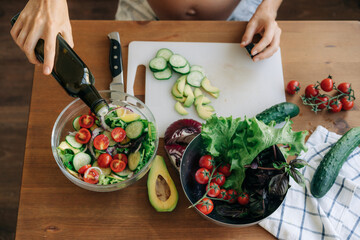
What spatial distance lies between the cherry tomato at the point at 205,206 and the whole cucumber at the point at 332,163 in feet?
1.27

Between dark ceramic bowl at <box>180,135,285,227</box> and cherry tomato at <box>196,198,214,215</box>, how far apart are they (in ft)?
0.05

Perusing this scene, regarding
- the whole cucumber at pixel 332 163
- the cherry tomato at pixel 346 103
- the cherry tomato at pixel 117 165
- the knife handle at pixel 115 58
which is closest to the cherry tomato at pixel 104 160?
the cherry tomato at pixel 117 165

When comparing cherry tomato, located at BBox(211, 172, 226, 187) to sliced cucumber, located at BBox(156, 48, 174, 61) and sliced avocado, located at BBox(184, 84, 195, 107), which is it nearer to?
sliced avocado, located at BBox(184, 84, 195, 107)

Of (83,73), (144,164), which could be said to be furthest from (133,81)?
(144,164)

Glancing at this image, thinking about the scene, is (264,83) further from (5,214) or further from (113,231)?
(5,214)

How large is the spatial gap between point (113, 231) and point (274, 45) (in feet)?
3.04

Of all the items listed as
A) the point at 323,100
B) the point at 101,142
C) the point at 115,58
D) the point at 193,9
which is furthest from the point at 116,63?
the point at 323,100

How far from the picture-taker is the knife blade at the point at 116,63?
1130mm

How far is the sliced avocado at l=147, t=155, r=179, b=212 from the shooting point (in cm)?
95

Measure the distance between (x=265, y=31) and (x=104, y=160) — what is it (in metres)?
0.80

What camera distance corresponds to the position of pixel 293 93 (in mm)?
1175

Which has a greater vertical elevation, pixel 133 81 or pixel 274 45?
pixel 274 45

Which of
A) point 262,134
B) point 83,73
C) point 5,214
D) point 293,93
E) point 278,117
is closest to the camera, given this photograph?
point 262,134

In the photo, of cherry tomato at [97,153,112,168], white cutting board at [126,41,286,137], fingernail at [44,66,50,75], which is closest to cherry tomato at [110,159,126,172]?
cherry tomato at [97,153,112,168]
